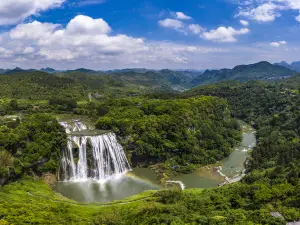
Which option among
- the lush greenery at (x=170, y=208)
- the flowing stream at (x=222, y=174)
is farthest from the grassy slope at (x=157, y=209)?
the flowing stream at (x=222, y=174)

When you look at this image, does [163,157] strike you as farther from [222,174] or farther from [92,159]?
[92,159]

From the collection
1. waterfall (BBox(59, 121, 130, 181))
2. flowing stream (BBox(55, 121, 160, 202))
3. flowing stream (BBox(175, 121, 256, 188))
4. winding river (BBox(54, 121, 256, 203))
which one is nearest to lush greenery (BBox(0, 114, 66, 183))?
waterfall (BBox(59, 121, 130, 181))

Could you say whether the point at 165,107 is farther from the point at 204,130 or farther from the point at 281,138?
the point at 281,138

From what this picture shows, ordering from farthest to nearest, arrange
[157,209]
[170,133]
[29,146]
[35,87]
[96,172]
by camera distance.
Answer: [35,87] < [170,133] < [96,172] < [29,146] < [157,209]

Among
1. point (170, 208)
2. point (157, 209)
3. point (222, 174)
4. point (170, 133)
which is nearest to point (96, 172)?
point (170, 133)

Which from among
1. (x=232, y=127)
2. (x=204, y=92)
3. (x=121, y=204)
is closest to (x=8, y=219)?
(x=121, y=204)

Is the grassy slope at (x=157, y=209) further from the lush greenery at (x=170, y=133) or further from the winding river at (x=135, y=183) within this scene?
the lush greenery at (x=170, y=133)

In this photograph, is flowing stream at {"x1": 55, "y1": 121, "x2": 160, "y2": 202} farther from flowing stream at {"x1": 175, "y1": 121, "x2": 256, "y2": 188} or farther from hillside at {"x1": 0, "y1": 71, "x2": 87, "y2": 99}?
hillside at {"x1": 0, "y1": 71, "x2": 87, "y2": 99}
